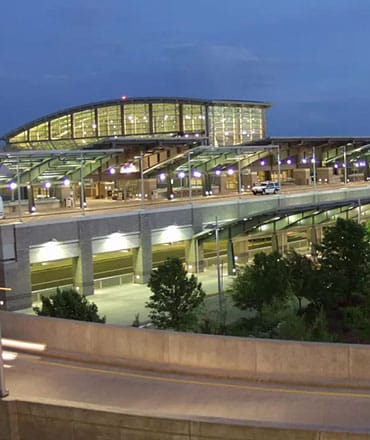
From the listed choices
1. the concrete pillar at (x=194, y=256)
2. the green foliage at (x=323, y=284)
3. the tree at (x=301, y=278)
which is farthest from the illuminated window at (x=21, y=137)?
the tree at (x=301, y=278)

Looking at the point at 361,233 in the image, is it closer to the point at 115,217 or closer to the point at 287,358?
the point at 115,217

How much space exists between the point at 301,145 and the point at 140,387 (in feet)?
274

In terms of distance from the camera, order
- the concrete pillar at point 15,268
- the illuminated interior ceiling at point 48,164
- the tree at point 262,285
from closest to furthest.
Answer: the tree at point 262,285
the concrete pillar at point 15,268
the illuminated interior ceiling at point 48,164

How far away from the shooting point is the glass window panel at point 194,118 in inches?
5054

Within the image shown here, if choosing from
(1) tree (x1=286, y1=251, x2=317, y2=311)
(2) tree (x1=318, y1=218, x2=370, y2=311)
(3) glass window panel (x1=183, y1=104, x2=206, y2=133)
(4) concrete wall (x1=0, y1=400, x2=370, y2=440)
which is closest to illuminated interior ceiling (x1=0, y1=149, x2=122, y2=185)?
(1) tree (x1=286, y1=251, x2=317, y2=311)

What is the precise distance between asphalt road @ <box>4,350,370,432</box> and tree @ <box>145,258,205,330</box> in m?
11.8

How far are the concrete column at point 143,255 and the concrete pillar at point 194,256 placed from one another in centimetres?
455

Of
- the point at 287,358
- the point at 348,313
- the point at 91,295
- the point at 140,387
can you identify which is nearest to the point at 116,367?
the point at 140,387

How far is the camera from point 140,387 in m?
18.8

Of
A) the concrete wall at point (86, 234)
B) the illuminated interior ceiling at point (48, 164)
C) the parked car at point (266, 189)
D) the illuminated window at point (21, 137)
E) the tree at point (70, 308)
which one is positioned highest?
the illuminated window at point (21, 137)

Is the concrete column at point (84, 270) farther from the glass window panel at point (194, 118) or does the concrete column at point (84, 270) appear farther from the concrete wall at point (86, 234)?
the glass window panel at point (194, 118)

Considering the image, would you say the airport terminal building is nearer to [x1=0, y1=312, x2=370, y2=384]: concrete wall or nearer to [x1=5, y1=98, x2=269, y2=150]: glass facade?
[x1=5, y1=98, x2=269, y2=150]: glass facade

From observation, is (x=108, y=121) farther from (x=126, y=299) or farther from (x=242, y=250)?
(x=126, y=299)

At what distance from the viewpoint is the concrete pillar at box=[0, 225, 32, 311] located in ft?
140
